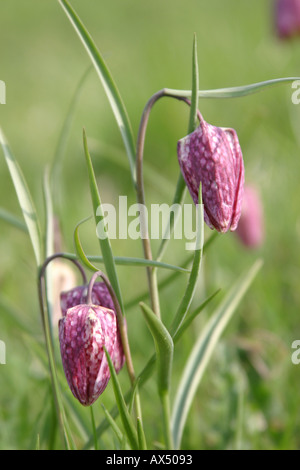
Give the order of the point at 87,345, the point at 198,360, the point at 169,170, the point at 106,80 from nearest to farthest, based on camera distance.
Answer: the point at 87,345 < the point at 106,80 < the point at 198,360 < the point at 169,170

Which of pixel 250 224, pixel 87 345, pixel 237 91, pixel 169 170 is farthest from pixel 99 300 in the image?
pixel 169 170

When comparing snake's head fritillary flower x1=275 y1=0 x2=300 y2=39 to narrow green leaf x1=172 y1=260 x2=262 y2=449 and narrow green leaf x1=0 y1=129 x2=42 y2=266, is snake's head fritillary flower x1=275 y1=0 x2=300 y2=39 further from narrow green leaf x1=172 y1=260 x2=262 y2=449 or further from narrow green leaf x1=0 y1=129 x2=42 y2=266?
narrow green leaf x1=0 y1=129 x2=42 y2=266

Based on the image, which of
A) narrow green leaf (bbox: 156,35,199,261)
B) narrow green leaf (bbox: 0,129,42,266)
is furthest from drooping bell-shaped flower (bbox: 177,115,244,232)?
narrow green leaf (bbox: 0,129,42,266)

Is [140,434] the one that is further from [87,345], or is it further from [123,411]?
[87,345]

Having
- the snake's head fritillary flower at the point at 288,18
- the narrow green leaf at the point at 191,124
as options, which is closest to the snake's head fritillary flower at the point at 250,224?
the narrow green leaf at the point at 191,124

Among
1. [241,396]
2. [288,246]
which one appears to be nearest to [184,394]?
[241,396]

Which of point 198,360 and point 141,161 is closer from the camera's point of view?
point 141,161

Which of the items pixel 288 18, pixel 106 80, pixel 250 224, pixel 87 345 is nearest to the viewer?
pixel 87 345

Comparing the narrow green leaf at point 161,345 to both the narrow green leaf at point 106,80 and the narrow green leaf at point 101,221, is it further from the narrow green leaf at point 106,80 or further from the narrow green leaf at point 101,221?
the narrow green leaf at point 106,80
